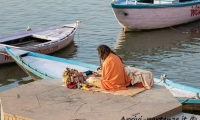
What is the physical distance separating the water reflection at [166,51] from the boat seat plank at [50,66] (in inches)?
97.3

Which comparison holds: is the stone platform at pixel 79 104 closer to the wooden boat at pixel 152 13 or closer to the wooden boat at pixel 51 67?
the wooden boat at pixel 51 67

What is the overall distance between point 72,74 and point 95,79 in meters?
0.61

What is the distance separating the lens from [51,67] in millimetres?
11977

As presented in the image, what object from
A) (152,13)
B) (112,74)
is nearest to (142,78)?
(112,74)

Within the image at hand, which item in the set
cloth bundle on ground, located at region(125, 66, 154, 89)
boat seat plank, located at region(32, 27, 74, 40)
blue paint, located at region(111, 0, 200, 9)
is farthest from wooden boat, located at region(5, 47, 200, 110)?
blue paint, located at region(111, 0, 200, 9)

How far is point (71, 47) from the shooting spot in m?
15.9

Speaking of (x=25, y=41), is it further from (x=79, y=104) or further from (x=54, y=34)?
(x=79, y=104)

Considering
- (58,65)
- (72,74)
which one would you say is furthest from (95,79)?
(58,65)

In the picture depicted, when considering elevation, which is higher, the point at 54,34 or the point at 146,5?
the point at 146,5

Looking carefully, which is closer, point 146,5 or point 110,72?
point 110,72

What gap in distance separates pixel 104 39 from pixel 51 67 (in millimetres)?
4988

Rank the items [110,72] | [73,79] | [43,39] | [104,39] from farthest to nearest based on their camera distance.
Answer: [104,39], [43,39], [73,79], [110,72]

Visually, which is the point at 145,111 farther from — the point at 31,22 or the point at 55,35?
the point at 31,22

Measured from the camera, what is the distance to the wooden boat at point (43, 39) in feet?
47.0
